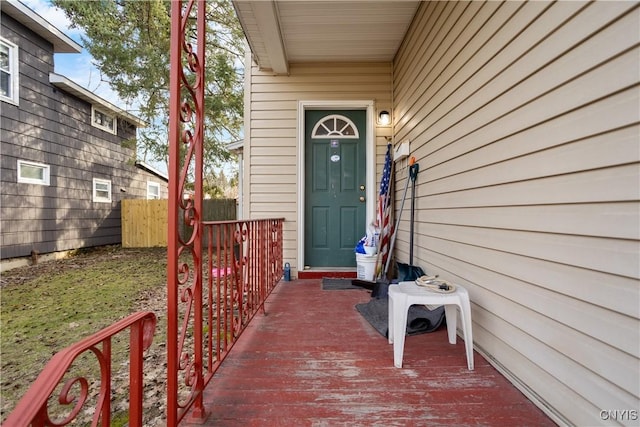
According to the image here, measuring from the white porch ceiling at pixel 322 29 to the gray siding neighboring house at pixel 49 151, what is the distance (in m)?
5.02

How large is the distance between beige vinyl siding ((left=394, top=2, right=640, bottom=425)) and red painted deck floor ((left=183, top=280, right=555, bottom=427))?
0.21m

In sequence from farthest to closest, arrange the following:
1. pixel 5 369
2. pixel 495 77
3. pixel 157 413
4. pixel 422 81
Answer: pixel 422 81 → pixel 5 369 → pixel 495 77 → pixel 157 413

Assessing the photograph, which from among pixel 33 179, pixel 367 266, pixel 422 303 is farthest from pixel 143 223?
pixel 422 303

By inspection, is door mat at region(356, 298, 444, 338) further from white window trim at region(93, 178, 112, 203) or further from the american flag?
white window trim at region(93, 178, 112, 203)

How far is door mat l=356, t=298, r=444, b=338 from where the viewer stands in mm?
2121

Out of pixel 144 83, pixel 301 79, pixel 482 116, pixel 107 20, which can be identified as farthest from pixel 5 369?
pixel 107 20

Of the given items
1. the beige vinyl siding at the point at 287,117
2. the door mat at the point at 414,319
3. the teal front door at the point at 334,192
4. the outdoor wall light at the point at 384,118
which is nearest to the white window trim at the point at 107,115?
the beige vinyl siding at the point at 287,117

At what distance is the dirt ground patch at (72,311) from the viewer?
1.80 m

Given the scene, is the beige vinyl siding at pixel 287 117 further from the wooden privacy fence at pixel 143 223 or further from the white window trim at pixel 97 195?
the white window trim at pixel 97 195

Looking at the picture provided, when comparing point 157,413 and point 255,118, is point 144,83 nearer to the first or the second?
point 255,118

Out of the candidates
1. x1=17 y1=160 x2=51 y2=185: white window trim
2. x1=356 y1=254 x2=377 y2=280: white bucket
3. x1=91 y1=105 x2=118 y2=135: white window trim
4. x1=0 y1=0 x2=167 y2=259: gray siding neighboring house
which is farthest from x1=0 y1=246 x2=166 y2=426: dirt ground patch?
x1=91 y1=105 x2=118 y2=135: white window trim

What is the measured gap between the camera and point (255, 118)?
384cm

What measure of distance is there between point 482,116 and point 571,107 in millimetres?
637

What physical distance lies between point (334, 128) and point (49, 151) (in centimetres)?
613
